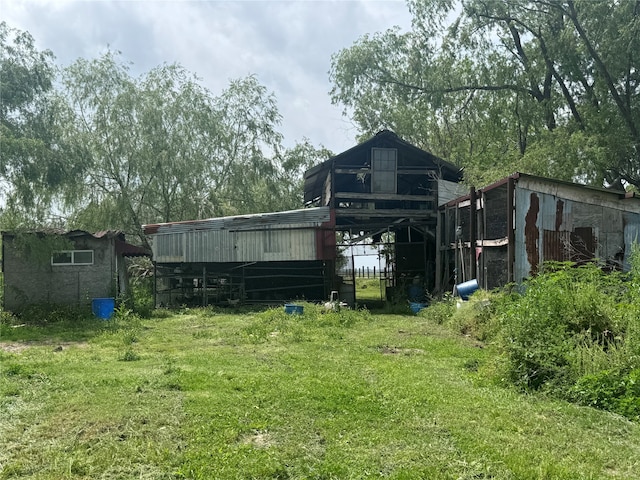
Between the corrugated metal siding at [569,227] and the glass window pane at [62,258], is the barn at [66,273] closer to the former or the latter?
the glass window pane at [62,258]

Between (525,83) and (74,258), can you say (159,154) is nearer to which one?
(74,258)

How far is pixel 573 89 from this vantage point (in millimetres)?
21641

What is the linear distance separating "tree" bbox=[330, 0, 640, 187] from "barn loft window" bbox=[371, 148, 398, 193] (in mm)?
3347

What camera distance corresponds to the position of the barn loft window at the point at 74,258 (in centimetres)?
1673

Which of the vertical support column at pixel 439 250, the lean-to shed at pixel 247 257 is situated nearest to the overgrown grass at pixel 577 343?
the vertical support column at pixel 439 250

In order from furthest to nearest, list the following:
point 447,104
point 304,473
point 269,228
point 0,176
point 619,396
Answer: point 447,104
point 269,228
point 0,176
point 619,396
point 304,473

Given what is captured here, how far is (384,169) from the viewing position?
20.0m

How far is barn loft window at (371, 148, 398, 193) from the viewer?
19938 mm

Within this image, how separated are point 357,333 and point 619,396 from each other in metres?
6.90

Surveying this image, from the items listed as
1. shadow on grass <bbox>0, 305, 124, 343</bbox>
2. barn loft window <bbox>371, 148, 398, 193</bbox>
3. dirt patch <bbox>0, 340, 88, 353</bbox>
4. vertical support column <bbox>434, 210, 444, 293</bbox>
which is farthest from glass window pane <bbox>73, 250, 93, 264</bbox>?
vertical support column <bbox>434, 210, 444, 293</bbox>

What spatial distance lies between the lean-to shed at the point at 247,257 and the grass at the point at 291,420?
380 inches

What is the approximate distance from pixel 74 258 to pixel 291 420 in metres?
14.1

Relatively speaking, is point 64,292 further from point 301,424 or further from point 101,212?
point 301,424

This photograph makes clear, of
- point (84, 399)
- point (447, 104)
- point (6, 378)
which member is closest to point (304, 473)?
point (84, 399)
